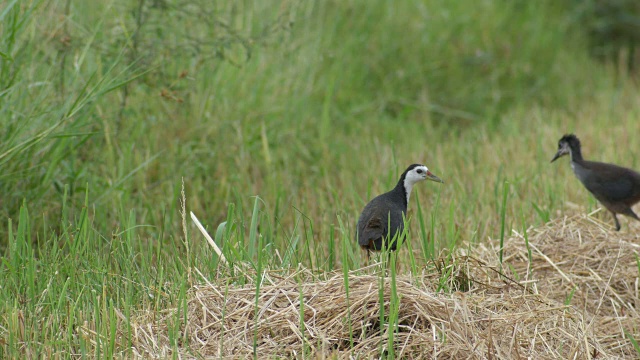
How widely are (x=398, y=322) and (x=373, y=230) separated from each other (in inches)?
56.5

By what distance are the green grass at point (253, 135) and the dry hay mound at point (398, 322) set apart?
149 mm

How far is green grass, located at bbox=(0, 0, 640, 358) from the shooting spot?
4.27 meters

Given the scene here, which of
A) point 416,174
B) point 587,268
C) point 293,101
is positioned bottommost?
point 587,268

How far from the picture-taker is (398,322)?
3.66 meters

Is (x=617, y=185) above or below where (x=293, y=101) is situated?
below

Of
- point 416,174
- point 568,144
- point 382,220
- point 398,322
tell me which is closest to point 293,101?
point 416,174

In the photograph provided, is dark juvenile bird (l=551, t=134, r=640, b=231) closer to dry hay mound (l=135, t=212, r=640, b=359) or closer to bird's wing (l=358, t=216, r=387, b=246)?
dry hay mound (l=135, t=212, r=640, b=359)

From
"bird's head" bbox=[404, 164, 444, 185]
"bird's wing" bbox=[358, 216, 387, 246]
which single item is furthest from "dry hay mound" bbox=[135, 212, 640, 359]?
"bird's head" bbox=[404, 164, 444, 185]

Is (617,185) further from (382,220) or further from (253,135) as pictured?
(253,135)

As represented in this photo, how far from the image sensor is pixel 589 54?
1202 cm

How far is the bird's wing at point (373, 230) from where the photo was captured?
5031 mm

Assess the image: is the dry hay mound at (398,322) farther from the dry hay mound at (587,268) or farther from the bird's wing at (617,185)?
the bird's wing at (617,185)

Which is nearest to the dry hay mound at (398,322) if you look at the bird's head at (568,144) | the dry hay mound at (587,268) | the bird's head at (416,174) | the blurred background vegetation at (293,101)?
the dry hay mound at (587,268)

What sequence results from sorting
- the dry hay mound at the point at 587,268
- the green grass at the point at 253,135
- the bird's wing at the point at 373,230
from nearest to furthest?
1. the green grass at the point at 253,135
2. the dry hay mound at the point at 587,268
3. the bird's wing at the point at 373,230
